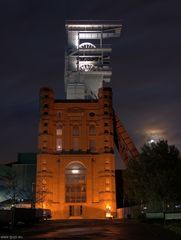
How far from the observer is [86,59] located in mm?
141375

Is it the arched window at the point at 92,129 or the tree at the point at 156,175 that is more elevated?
the arched window at the point at 92,129

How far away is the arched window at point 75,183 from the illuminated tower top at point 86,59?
32.2 metres

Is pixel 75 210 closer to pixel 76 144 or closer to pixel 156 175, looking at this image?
pixel 76 144

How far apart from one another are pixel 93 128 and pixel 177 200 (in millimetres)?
55856

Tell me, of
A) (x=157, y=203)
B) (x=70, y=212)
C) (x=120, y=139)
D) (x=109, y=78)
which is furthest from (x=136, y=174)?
(x=109, y=78)

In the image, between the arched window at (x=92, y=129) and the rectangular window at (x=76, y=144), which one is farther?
the arched window at (x=92, y=129)

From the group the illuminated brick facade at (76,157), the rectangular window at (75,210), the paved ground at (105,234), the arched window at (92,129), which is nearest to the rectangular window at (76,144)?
the illuminated brick facade at (76,157)

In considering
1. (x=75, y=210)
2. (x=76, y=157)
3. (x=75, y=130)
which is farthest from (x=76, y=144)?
(x=75, y=210)

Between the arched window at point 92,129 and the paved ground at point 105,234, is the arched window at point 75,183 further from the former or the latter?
the paved ground at point 105,234

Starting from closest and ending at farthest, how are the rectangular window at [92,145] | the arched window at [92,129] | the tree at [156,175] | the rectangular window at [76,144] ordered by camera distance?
the tree at [156,175]
the rectangular window at [76,144]
the rectangular window at [92,145]
the arched window at [92,129]

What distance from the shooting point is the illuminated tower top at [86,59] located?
456 feet

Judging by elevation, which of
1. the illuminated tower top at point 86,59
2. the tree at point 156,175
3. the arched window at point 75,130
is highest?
the illuminated tower top at point 86,59

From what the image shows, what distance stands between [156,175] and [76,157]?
2019 inches

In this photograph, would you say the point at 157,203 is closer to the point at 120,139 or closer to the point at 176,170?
the point at 176,170
